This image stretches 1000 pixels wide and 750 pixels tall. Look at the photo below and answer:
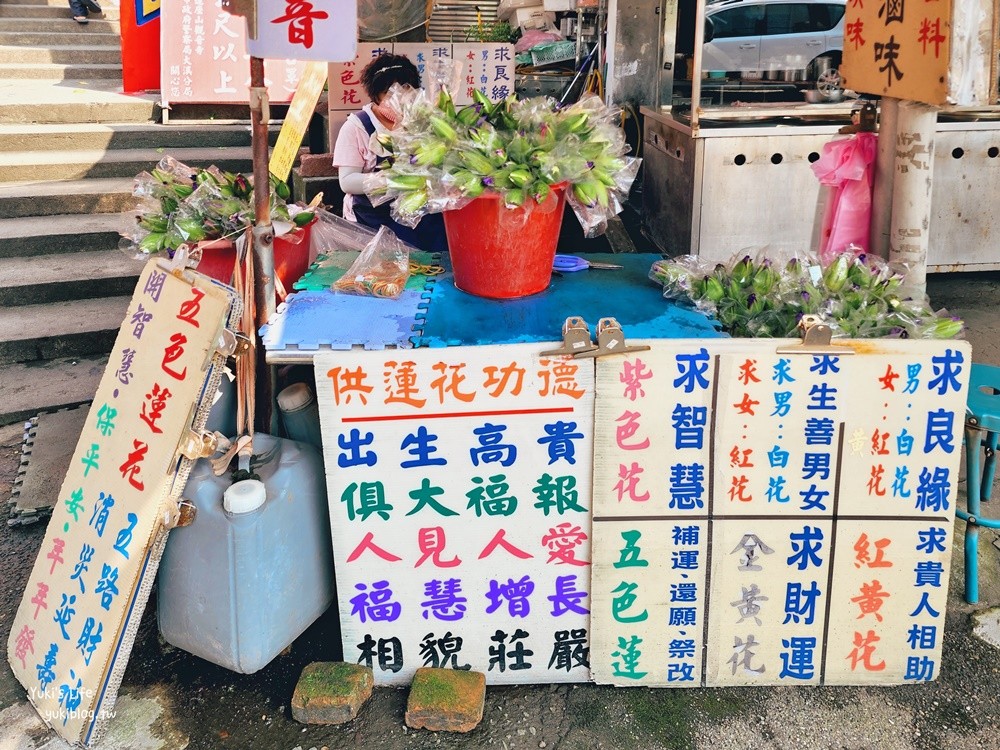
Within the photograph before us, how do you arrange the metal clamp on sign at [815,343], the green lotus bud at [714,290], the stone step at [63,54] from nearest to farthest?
the metal clamp on sign at [815,343] < the green lotus bud at [714,290] < the stone step at [63,54]

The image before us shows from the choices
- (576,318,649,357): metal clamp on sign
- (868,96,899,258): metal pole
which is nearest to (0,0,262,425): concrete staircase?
(576,318,649,357): metal clamp on sign

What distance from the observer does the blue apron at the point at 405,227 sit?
507cm

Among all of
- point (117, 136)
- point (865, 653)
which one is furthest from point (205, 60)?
point (865, 653)

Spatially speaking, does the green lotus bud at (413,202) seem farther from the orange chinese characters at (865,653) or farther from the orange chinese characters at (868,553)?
the orange chinese characters at (865,653)

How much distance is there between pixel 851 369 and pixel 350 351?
5.22 ft

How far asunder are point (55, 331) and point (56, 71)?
5.31 meters

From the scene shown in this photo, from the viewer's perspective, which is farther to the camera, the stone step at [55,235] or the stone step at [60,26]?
the stone step at [60,26]

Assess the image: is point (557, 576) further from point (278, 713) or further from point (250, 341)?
point (250, 341)

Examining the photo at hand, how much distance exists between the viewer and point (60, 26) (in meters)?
10.8

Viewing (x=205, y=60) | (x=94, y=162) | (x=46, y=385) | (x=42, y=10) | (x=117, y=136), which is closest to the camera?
(x=46, y=385)

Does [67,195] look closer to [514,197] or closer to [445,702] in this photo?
[514,197]

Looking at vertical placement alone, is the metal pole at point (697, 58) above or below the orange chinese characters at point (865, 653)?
above

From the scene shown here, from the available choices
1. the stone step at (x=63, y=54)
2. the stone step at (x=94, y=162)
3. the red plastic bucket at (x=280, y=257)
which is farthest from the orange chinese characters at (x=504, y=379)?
the stone step at (x=63, y=54)

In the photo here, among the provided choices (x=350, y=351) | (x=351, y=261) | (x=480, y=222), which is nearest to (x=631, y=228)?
(x=351, y=261)
